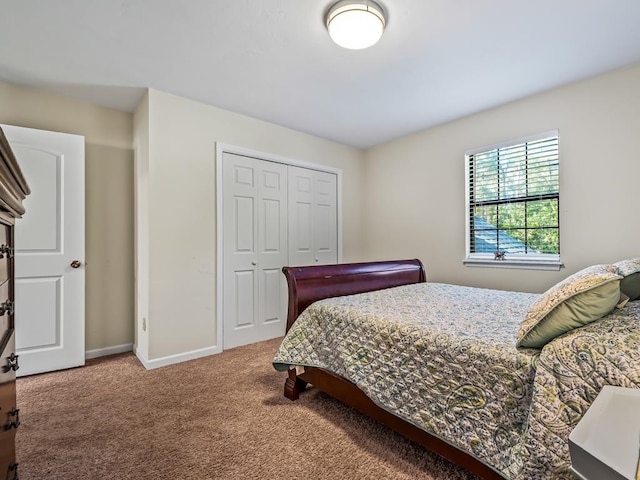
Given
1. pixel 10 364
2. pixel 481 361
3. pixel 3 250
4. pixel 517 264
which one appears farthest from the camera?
pixel 517 264

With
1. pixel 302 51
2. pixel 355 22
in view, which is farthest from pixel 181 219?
pixel 355 22

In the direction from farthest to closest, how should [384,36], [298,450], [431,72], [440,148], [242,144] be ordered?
[440,148], [242,144], [431,72], [384,36], [298,450]

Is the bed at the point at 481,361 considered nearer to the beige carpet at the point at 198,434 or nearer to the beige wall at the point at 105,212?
the beige carpet at the point at 198,434

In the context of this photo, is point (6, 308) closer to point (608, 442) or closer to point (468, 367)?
point (608, 442)

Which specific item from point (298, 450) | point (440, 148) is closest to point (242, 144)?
point (440, 148)

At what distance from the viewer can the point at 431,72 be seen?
246cm

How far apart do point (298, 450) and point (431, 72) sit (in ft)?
8.89

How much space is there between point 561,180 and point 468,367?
7.74ft

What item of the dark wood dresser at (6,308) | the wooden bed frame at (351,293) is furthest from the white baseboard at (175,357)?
the dark wood dresser at (6,308)

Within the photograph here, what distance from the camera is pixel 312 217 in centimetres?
391

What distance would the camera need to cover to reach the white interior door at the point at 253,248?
10.3 ft

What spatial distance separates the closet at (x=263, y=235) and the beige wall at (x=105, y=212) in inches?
38.2

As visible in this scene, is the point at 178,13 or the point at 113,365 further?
the point at 113,365

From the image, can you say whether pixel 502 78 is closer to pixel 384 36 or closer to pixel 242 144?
pixel 384 36
